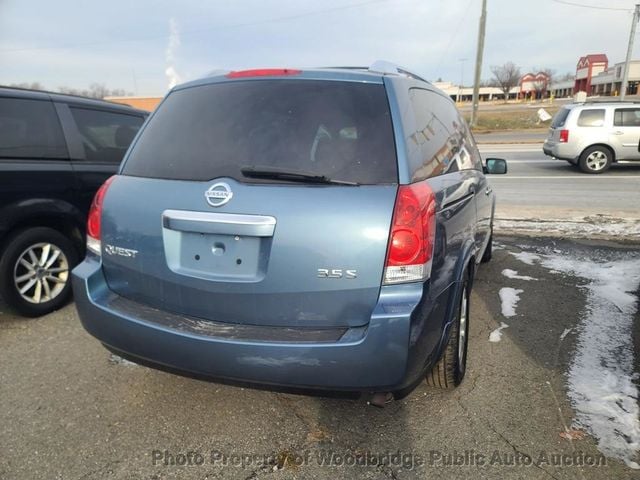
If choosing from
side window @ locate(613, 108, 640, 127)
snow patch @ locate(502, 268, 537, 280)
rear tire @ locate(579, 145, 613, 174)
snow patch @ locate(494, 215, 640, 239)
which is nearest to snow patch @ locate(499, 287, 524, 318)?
snow patch @ locate(502, 268, 537, 280)

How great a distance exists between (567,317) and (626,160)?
11378 millimetres

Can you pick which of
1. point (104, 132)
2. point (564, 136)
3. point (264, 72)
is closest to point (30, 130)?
point (104, 132)

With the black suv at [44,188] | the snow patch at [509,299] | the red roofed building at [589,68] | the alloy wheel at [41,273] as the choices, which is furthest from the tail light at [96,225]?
the red roofed building at [589,68]

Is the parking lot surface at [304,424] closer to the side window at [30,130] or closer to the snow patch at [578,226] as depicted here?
the side window at [30,130]

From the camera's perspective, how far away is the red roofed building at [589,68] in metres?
78.9

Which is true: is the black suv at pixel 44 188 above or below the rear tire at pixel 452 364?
above

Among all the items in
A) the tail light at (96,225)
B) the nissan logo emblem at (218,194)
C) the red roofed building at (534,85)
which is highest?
the red roofed building at (534,85)

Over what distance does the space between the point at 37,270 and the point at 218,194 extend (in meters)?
2.59

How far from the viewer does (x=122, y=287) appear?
2.48 meters

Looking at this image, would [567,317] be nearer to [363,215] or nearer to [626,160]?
[363,215]

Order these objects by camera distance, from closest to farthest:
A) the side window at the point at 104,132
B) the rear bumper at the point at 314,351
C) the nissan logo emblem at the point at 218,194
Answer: the rear bumper at the point at 314,351
the nissan logo emblem at the point at 218,194
the side window at the point at 104,132

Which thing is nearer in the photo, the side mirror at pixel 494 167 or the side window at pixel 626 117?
the side mirror at pixel 494 167

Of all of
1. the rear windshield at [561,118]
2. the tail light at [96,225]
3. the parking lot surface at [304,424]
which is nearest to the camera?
the parking lot surface at [304,424]

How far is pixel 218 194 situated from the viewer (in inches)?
85.4
